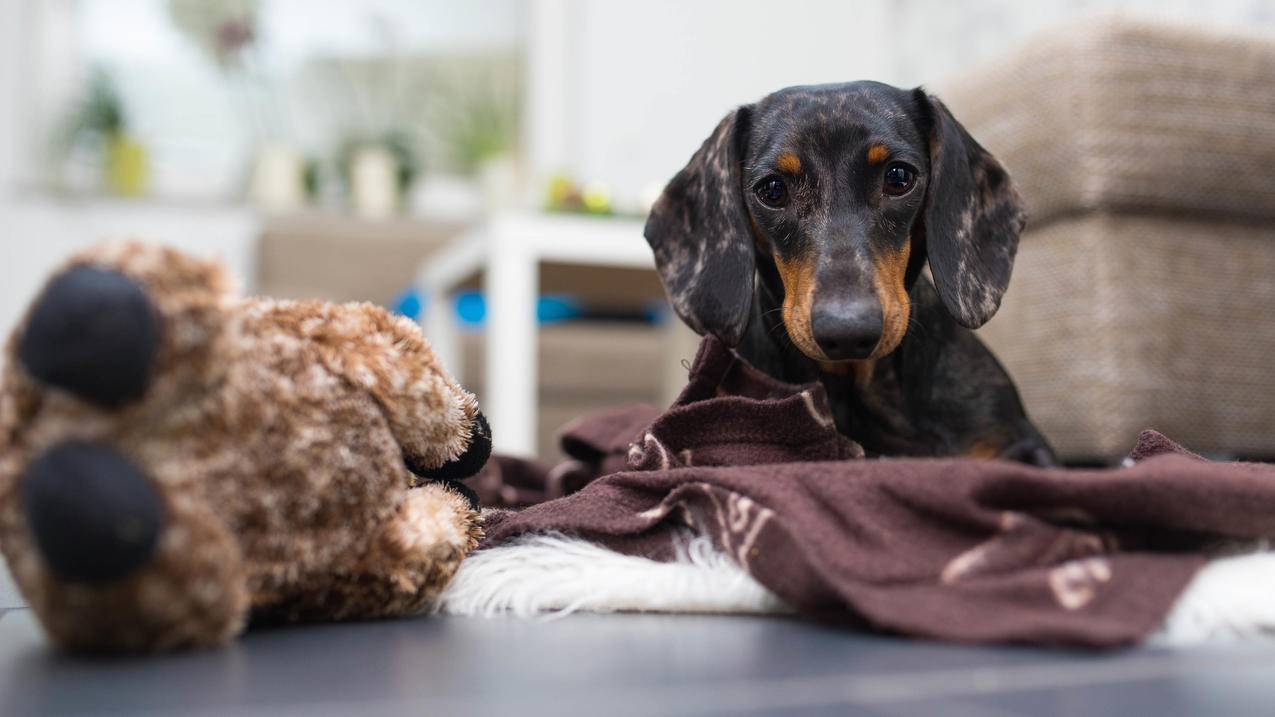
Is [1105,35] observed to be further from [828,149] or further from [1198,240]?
[828,149]

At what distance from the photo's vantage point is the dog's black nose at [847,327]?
A: 43.8 inches

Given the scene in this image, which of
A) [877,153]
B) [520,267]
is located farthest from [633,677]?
[520,267]

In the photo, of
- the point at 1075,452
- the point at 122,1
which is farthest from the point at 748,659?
the point at 122,1

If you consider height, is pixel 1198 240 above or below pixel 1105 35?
below

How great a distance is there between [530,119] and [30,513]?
529 centimetres

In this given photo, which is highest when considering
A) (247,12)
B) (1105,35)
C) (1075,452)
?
(247,12)

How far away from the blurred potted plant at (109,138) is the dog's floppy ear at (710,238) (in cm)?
435

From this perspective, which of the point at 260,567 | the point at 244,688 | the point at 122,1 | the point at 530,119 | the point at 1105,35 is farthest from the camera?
the point at 530,119

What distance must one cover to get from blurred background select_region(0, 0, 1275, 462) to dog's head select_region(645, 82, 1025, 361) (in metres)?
1.02

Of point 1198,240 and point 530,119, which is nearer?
point 1198,240

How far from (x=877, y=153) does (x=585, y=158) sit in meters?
4.50

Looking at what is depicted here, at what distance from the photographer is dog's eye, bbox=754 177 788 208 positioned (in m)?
1.34

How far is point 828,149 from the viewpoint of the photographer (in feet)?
4.32

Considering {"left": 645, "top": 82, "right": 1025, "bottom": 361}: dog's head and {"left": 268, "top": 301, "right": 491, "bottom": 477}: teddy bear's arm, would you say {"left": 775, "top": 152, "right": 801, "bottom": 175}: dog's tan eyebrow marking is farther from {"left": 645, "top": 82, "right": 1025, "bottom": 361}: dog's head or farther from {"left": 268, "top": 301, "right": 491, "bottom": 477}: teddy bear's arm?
{"left": 268, "top": 301, "right": 491, "bottom": 477}: teddy bear's arm
